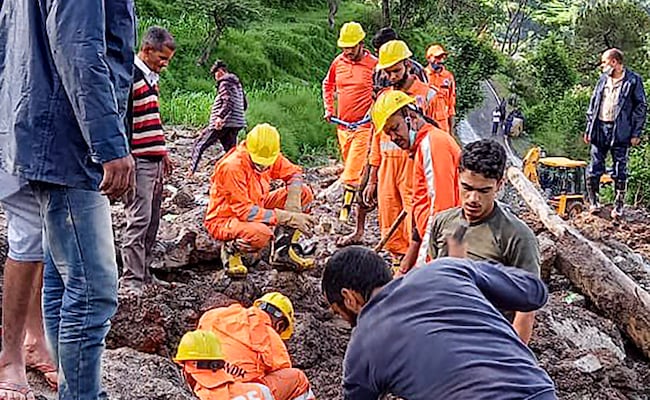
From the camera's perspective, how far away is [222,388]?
144 inches

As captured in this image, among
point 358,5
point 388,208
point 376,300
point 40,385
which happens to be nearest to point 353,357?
point 376,300

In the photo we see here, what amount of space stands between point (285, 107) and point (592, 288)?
943cm

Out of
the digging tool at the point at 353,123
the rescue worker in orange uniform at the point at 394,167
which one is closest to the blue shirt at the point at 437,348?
the rescue worker in orange uniform at the point at 394,167

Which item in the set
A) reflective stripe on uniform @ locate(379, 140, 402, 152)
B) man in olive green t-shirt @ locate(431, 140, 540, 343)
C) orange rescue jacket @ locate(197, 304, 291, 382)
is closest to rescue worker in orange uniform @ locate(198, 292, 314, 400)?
orange rescue jacket @ locate(197, 304, 291, 382)

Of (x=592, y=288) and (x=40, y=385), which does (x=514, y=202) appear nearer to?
(x=592, y=288)

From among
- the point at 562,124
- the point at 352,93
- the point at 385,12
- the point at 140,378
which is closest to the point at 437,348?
the point at 140,378

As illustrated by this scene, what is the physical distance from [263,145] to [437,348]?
134 inches

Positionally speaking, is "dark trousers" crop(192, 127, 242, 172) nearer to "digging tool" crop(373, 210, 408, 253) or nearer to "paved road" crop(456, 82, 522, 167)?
"digging tool" crop(373, 210, 408, 253)

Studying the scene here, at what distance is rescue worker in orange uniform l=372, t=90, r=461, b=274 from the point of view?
407 cm

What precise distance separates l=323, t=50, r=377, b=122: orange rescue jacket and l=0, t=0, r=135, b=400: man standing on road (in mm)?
5120

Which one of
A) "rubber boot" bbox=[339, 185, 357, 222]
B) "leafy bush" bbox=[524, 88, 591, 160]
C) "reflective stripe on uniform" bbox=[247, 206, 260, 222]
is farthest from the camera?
"leafy bush" bbox=[524, 88, 591, 160]

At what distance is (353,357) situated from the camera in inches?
95.1

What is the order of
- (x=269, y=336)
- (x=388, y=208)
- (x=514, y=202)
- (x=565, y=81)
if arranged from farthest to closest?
(x=565, y=81), (x=514, y=202), (x=388, y=208), (x=269, y=336)

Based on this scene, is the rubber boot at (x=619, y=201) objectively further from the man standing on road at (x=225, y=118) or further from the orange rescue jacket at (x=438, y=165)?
the orange rescue jacket at (x=438, y=165)
